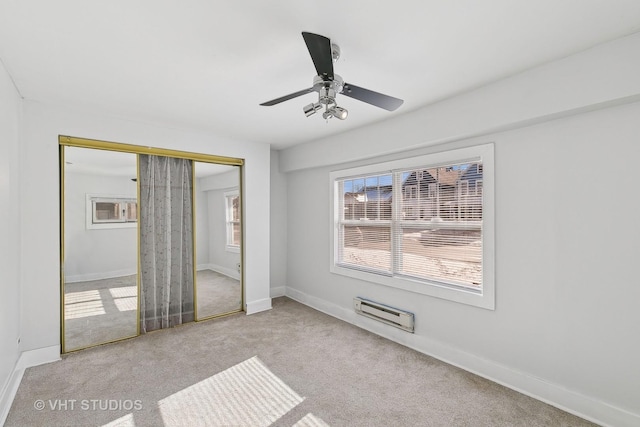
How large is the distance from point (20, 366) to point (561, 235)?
4.64m

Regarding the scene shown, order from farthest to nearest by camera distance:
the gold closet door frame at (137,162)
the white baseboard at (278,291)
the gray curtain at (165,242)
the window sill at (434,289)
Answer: the white baseboard at (278,291) < the gray curtain at (165,242) < the gold closet door frame at (137,162) < the window sill at (434,289)

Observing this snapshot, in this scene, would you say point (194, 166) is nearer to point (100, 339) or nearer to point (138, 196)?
point (138, 196)

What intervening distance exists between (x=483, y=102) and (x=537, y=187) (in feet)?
2.66

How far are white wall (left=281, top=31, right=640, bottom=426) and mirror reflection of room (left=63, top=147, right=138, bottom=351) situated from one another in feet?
10.8

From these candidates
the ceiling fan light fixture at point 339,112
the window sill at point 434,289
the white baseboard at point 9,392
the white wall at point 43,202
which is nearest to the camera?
the ceiling fan light fixture at point 339,112

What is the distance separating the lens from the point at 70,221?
3.00m

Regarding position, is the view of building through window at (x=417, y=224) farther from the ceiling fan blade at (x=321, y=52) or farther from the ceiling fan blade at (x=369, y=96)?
the ceiling fan blade at (x=321, y=52)

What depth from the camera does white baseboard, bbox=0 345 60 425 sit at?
6.82 ft

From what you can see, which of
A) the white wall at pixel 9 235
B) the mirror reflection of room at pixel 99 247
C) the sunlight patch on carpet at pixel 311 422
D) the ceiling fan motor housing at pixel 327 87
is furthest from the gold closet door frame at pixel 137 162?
the ceiling fan motor housing at pixel 327 87

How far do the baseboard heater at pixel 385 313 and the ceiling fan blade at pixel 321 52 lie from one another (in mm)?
2500

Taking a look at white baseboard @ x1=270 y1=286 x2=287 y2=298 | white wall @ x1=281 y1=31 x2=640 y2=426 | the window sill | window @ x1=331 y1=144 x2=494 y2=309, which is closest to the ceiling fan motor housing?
white wall @ x1=281 y1=31 x2=640 y2=426

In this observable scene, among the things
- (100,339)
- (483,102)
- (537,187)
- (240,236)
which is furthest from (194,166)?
(537,187)

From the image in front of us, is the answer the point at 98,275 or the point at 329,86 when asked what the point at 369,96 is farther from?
the point at 98,275

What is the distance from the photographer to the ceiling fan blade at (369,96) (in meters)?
1.88
